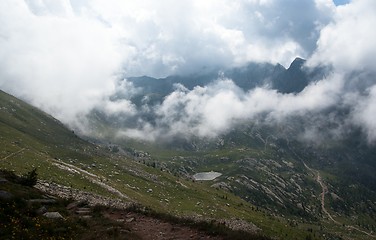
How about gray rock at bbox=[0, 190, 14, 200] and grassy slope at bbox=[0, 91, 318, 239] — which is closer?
gray rock at bbox=[0, 190, 14, 200]

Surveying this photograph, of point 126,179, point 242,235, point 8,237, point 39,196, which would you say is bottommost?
point 8,237

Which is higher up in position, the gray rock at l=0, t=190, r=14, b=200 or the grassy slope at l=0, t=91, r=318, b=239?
the grassy slope at l=0, t=91, r=318, b=239

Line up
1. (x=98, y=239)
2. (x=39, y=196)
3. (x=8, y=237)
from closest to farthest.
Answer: (x=8, y=237), (x=98, y=239), (x=39, y=196)

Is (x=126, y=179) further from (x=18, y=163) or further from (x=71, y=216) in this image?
(x=71, y=216)

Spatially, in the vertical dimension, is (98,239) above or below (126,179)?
below

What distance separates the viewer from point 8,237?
28.4m

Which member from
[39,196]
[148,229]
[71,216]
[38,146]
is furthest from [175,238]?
[38,146]

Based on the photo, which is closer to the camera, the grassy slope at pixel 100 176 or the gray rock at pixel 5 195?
the gray rock at pixel 5 195

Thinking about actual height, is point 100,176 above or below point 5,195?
above

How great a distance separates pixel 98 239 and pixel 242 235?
13985 millimetres

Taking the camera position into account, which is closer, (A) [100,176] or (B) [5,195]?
(B) [5,195]

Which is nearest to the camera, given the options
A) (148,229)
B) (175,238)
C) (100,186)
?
(175,238)

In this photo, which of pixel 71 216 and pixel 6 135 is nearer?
pixel 71 216

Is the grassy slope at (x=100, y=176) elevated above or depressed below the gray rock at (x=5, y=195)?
above
